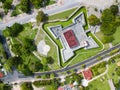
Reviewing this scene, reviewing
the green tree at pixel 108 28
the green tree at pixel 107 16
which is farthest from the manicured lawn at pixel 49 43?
the green tree at pixel 107 16

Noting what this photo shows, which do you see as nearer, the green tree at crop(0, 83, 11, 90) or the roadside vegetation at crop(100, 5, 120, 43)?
the roadside vegetation at crop(100, 5, 120, 43)

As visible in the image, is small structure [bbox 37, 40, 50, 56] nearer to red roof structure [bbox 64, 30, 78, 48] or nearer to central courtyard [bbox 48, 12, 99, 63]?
central courtyard [bbox 48, 12, 99, 63]

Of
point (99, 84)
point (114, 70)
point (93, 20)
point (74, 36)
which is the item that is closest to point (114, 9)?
point (93, 20)

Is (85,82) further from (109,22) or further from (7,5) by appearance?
(7,5)

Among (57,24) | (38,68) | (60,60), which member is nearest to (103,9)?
(57,24)

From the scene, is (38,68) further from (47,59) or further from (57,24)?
(57,24)

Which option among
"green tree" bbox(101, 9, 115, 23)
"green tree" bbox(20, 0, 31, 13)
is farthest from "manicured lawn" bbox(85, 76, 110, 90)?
"green tree" bbox(20, 0, 31, 13)

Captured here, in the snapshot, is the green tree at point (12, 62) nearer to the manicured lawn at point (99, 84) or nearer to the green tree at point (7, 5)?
the green tree at point (7, 5)
